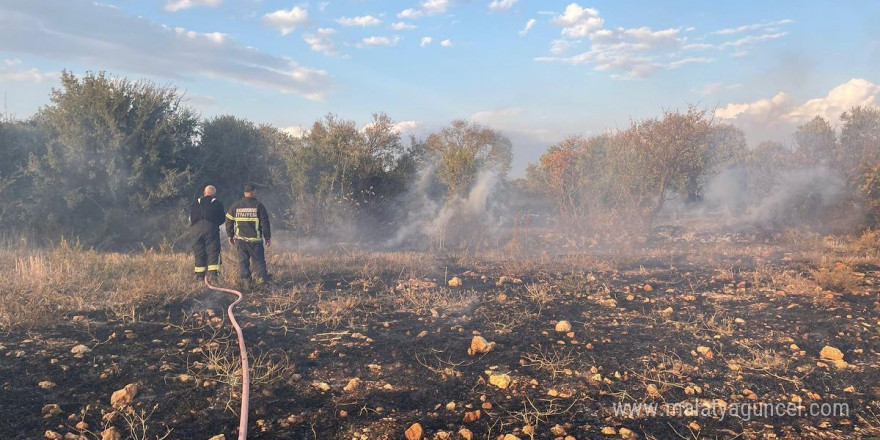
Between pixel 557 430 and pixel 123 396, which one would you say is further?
pixel 123 396

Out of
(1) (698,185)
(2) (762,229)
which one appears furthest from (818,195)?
(1) (698,185)

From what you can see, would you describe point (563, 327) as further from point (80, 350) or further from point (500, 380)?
point (80, 350)

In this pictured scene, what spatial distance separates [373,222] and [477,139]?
18.5 metres

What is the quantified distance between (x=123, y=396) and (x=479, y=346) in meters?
2.87

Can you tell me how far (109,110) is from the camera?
10.4 meters

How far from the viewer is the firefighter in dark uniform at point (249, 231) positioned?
7293mm

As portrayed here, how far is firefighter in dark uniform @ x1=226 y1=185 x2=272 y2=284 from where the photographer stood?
23.9 ft

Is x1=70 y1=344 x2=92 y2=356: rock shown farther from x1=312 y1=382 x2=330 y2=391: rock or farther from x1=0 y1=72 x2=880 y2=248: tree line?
x1=0 y1=72 x2=880 y2=248: tree line

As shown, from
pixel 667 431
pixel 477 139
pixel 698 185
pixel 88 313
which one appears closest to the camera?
pixel 667 431

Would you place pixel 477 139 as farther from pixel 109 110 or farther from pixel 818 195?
pixel 109 110

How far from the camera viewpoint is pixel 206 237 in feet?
24.3

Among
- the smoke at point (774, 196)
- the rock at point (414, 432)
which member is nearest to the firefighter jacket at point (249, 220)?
the rock at point (414, 432)

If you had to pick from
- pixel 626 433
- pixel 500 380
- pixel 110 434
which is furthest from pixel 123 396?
pixel 626 433

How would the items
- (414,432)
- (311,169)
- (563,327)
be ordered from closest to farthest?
(414,432) < (563,327) < (311,169)
